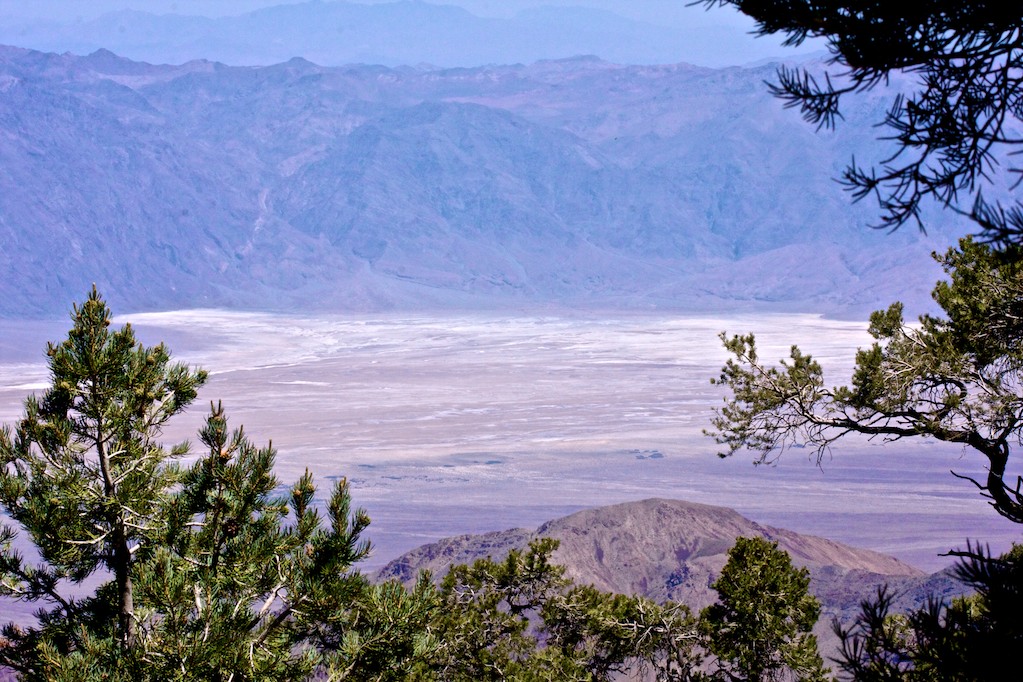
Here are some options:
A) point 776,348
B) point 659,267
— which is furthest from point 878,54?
point 659,267

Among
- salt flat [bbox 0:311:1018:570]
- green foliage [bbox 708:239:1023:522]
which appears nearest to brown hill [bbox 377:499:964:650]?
salt flat [bbox 0:311:1018:570]

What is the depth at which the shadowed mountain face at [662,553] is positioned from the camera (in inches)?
1747

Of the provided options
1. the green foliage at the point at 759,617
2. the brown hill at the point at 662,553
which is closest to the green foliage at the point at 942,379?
the green foliage at the point at 759,617

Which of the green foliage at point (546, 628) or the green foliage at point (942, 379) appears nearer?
the green foliage at point (942, 379)

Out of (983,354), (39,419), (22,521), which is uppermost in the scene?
(983,354)

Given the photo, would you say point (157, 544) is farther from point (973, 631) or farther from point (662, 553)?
point (662, 553)

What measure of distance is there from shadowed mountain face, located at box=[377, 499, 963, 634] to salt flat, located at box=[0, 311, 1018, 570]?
442 cm

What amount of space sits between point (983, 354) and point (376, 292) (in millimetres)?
160717

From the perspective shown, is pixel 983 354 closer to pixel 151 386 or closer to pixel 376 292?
pixel 151 386

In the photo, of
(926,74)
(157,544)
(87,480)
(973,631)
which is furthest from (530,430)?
(973,631)

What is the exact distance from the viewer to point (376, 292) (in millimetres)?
168000

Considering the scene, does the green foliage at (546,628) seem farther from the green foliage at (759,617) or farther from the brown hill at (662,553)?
the brown hill at (662,553)

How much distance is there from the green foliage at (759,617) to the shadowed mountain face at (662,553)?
31401 mm

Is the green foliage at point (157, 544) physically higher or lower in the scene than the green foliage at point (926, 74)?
lower
